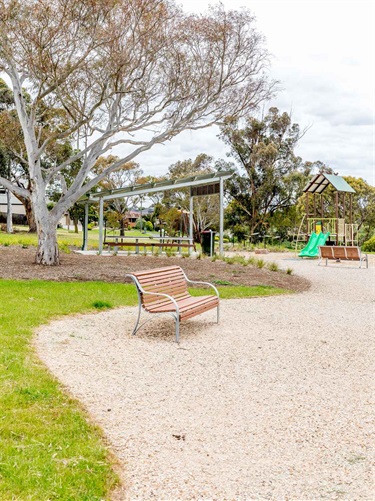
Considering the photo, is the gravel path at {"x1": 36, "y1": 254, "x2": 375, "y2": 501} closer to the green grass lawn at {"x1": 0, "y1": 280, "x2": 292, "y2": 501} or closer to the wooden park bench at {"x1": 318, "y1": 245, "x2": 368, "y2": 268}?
the green grass lawn at {"x1": 0, "y1": 280, "x2": 292, "y2": 501}

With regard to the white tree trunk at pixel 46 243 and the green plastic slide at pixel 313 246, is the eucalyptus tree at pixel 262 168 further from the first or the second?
the white tree trunk at pixel 46 243

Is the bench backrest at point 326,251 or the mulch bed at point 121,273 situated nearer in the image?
the mulch bed at point 121,273

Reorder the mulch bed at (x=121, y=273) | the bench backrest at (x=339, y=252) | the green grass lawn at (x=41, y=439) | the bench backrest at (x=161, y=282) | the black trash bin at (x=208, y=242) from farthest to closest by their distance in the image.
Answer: the black trash bin at (x=208, y=242) < the bench backrest at (x=339, y=252) < the mulch bed at (x=121, y=273) < the bench backrest at (x=161, y=282) < the green grass lawn at (x=41, y=439)

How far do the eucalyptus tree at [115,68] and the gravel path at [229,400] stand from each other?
724cm

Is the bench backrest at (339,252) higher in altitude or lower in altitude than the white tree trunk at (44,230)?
lower

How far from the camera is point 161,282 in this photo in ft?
25.0

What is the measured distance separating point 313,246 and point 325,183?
254 inches

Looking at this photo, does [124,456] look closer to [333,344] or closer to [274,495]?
[274,495]

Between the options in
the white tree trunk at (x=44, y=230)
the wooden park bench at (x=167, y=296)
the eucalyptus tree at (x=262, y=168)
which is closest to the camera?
the wooden park bench at (x=167, y=296)

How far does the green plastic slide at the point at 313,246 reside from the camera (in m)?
24.4

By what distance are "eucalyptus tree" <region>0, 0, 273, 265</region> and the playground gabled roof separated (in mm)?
13365

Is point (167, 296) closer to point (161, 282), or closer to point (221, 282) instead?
point (161, 282)

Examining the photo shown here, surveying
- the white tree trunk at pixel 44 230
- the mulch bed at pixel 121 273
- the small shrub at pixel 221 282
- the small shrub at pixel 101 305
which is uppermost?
the white tree trunk at pixel 44 230

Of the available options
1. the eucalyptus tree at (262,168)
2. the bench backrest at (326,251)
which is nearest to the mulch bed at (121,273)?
the bench backrest at (326,251)
